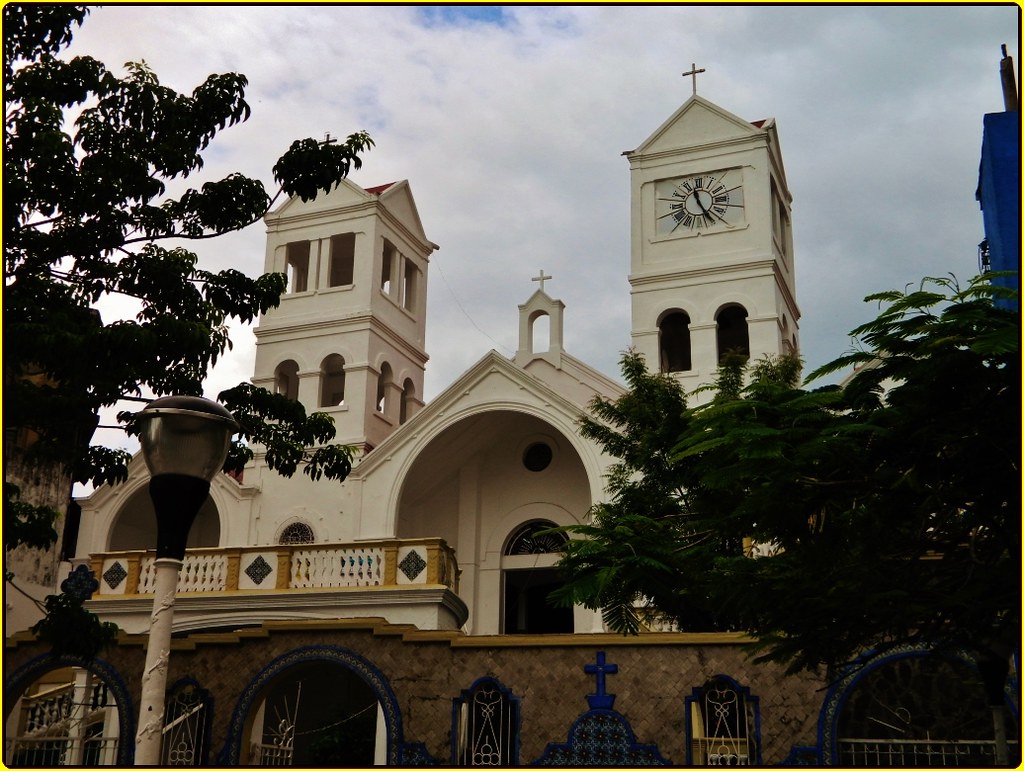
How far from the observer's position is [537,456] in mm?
26875

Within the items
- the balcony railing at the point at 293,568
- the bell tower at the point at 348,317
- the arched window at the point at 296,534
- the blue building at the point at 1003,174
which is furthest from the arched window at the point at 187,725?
the bell tower at the point at 348,317

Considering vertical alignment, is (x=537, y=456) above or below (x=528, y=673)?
above

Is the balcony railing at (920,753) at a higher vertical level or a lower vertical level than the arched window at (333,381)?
Result: lower

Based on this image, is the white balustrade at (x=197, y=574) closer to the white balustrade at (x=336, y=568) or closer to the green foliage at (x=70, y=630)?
the white balustrade at (x=336, y=568)

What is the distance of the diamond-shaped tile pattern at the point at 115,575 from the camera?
21.8 metres

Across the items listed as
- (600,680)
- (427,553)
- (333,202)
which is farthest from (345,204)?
(600,680)

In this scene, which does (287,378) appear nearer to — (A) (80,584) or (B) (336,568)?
(B) (336,568)

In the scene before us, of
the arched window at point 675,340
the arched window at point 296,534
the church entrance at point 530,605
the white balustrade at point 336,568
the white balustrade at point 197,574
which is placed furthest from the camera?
the arched window at point 675,340

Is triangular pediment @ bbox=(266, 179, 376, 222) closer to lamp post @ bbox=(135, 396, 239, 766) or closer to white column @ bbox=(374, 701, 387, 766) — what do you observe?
white column @ bbox=(374, 701, 387, 766)

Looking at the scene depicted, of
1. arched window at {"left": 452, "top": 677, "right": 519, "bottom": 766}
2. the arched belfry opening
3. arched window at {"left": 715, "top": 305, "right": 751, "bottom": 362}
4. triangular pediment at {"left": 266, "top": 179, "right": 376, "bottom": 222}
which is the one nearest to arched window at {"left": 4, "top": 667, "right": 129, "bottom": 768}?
arched window at {"left": 452, "top": 677, "right": 519, "bottom": 766}

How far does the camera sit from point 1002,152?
16094 millimetres

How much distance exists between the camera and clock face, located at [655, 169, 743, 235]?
27547 mm

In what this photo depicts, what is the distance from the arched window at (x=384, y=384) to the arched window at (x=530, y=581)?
535cm

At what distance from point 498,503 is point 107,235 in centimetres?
1705
